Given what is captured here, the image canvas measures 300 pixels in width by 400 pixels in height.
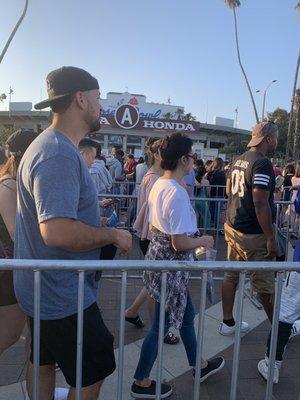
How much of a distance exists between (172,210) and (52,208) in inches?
46.4

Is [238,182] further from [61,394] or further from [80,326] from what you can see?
[80,326]

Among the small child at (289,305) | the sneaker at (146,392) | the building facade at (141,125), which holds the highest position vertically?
the building facade at (141,125)

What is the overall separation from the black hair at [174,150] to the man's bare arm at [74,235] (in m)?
1.11

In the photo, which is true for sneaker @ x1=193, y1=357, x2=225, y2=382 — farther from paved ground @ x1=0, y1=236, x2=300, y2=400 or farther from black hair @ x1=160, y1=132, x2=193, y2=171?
black hair @ x1=160, y1=132, x2=193, y2=171

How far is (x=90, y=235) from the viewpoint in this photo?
6.45ft

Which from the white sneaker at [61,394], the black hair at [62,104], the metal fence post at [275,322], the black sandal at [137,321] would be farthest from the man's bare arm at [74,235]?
the black sandal at [137,321]

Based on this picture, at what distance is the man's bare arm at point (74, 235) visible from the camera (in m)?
1.86

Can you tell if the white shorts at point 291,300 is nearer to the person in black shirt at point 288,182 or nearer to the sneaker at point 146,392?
the sneaker at point 146,392

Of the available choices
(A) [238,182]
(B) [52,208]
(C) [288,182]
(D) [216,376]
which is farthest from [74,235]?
(C) [288,182]

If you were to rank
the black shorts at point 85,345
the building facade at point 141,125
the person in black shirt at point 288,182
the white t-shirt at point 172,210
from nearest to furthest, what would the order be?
the black shorts at point 85,345, the white t-shirt at point 172,210, the person in black shirt at point 288,182, the building facade at point 141,125

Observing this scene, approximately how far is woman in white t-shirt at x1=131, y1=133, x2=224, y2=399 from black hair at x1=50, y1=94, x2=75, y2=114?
3.52 feet

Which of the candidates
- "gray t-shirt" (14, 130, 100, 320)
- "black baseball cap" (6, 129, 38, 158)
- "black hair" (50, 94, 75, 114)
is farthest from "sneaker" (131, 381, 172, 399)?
"black hair" (50, 94, 75, 114)

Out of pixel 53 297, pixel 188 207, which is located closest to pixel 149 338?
pixel 188 207

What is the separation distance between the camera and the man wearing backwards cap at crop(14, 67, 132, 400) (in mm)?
1887
